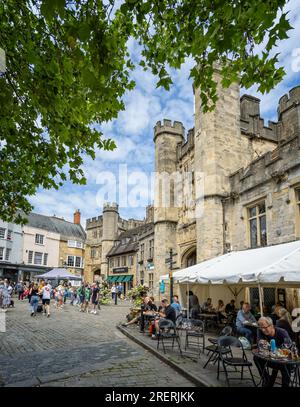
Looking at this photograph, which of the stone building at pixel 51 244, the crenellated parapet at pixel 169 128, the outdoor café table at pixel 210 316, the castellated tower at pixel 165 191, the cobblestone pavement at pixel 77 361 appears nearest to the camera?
the cobblestone pavement at pixel 77 361

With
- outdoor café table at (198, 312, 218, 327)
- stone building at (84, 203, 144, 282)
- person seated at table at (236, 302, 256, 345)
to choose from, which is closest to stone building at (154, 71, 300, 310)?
outdoor café table at (198, 312, 218, 327)

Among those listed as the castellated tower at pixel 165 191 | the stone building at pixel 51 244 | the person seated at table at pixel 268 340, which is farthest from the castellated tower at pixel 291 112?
the stone building at pixel 51 244

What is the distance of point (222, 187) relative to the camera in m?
16.4

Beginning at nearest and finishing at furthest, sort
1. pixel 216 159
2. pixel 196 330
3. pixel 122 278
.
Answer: pixel 196 330, pixel 216 159, pixel 122 278

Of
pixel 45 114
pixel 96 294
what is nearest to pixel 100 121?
A: pixel 45 114

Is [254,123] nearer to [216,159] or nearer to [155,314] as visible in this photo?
[216,159]

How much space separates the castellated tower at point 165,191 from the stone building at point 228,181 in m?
0.07

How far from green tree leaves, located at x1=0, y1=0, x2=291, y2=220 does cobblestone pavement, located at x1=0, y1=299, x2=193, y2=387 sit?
3.97 meters

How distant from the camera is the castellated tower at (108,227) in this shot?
4784cm

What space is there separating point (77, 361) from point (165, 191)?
1830 centimetres

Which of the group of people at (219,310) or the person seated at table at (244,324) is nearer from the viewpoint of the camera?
the person seated at table at (244,324)

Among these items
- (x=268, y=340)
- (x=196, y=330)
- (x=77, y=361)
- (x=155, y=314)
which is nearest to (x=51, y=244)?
(x=155, y=314)

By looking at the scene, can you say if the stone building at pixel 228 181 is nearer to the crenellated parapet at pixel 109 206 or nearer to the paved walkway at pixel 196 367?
the paved walkway at pixel 196 367

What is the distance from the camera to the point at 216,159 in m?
16.8
